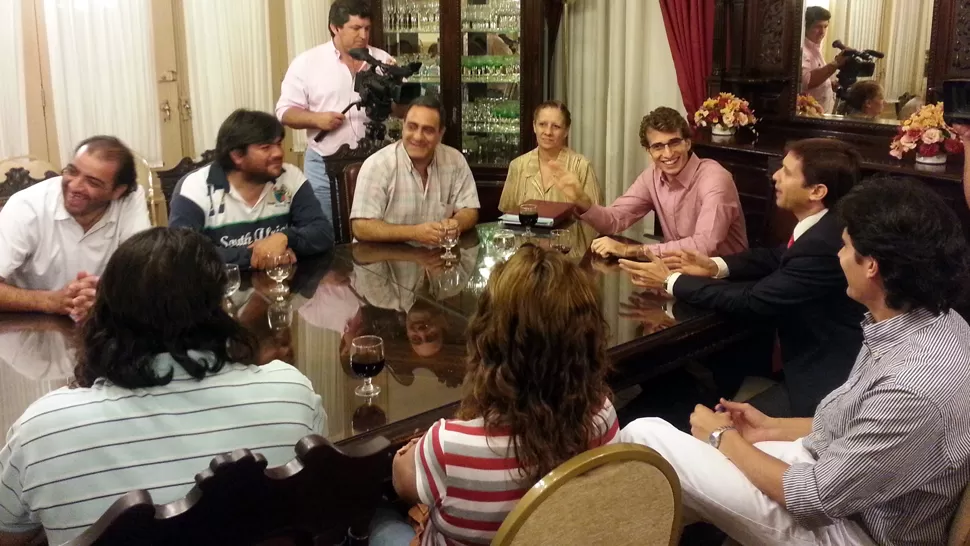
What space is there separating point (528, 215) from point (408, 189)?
1.78ft

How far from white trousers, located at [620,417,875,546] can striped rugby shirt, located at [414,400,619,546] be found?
1.35 feet

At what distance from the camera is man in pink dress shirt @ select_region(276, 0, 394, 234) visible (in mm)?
3824

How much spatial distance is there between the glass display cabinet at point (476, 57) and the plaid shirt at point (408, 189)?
4.26ft

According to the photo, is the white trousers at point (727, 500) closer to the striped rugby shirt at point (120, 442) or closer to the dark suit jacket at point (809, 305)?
the dark suit jacket at point (809, 305)

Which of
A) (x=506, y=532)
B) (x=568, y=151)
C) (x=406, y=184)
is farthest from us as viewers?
(x=568, y=151)

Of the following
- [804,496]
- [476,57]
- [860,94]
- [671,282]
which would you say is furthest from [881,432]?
[476,57]

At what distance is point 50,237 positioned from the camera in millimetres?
2246

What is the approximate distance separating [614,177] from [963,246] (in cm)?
319

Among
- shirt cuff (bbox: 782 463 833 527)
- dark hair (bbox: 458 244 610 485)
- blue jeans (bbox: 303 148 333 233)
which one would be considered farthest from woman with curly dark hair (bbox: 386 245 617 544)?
blue jeans (bbox: 303 148 333 233)

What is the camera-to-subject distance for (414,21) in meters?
4.47

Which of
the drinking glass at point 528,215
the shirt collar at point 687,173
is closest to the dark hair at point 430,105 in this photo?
the drinking glass at point 528,215

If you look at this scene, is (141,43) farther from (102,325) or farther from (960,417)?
(960,417)

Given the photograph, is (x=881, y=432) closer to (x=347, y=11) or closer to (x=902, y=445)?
(x=902, y=445)

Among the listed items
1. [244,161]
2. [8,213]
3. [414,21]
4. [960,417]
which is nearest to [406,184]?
[244,161]
